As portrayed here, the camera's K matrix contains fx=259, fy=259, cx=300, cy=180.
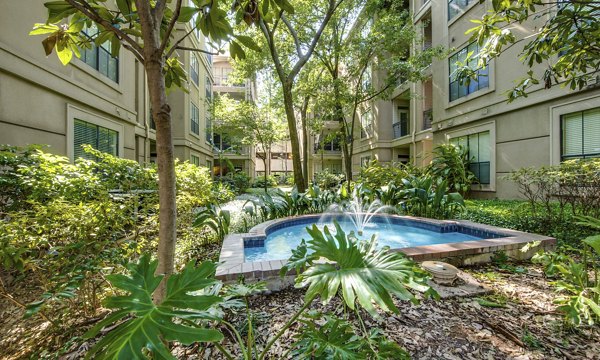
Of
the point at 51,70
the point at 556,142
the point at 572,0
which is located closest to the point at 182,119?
the point at 51,70

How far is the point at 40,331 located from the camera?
6.97ft

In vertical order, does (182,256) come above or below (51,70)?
below

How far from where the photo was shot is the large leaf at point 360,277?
1.08 m

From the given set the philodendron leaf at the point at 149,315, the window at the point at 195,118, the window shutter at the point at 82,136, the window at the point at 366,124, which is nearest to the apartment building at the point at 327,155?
the window at the point at 366,124

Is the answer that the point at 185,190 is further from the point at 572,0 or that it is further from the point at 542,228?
the point at 542,228

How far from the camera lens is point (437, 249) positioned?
3.76 metres

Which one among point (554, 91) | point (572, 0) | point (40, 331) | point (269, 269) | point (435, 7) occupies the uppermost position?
point (435, 7)

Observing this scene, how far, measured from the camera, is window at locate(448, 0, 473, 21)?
1056 centimetres

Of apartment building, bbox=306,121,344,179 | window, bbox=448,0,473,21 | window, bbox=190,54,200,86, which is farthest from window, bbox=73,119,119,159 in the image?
apartment building, bbox=306,121,344,179

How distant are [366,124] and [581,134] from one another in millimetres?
13481

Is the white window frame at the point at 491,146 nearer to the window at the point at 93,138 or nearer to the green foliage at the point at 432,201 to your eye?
the green foliage at the point at 432,201

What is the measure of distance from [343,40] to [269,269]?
12.0 meters

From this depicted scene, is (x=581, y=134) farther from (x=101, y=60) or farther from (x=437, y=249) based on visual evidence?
(x=101, y=60)

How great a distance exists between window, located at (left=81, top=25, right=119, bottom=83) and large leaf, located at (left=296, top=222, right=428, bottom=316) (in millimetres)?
7972
